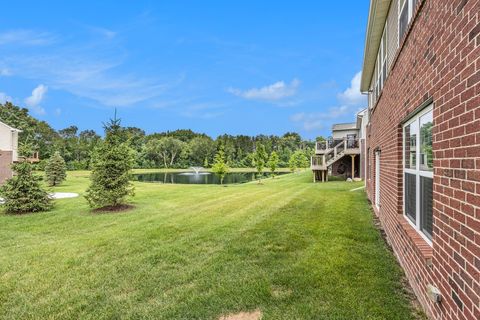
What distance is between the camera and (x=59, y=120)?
82000 millimetres

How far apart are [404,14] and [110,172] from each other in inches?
391

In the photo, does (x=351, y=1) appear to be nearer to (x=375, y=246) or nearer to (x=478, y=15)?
(x=375, y=246)

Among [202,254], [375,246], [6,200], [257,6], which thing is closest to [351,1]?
[257,6]

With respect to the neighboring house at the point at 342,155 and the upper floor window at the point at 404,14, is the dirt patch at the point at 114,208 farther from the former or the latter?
the neighboring house at the point at 342,155

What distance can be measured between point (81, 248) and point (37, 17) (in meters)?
22.8

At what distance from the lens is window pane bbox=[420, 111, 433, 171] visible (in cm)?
328

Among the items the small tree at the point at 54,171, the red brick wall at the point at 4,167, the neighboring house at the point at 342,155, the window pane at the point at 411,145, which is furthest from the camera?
the neighboring house at the point at 342,155

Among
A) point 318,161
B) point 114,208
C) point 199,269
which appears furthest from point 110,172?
point 318,161

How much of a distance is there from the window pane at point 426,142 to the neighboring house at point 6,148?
2251 centimetres

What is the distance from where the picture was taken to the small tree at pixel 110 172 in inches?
428

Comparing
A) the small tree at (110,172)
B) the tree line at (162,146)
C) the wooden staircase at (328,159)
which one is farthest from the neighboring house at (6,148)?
the tree line at (162,146)

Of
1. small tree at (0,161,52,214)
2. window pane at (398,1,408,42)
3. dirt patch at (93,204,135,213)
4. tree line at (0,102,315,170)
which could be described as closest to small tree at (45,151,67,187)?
small tree at (0,161,52,214)

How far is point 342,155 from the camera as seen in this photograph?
79.6 feet

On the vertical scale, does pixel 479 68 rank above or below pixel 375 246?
above
